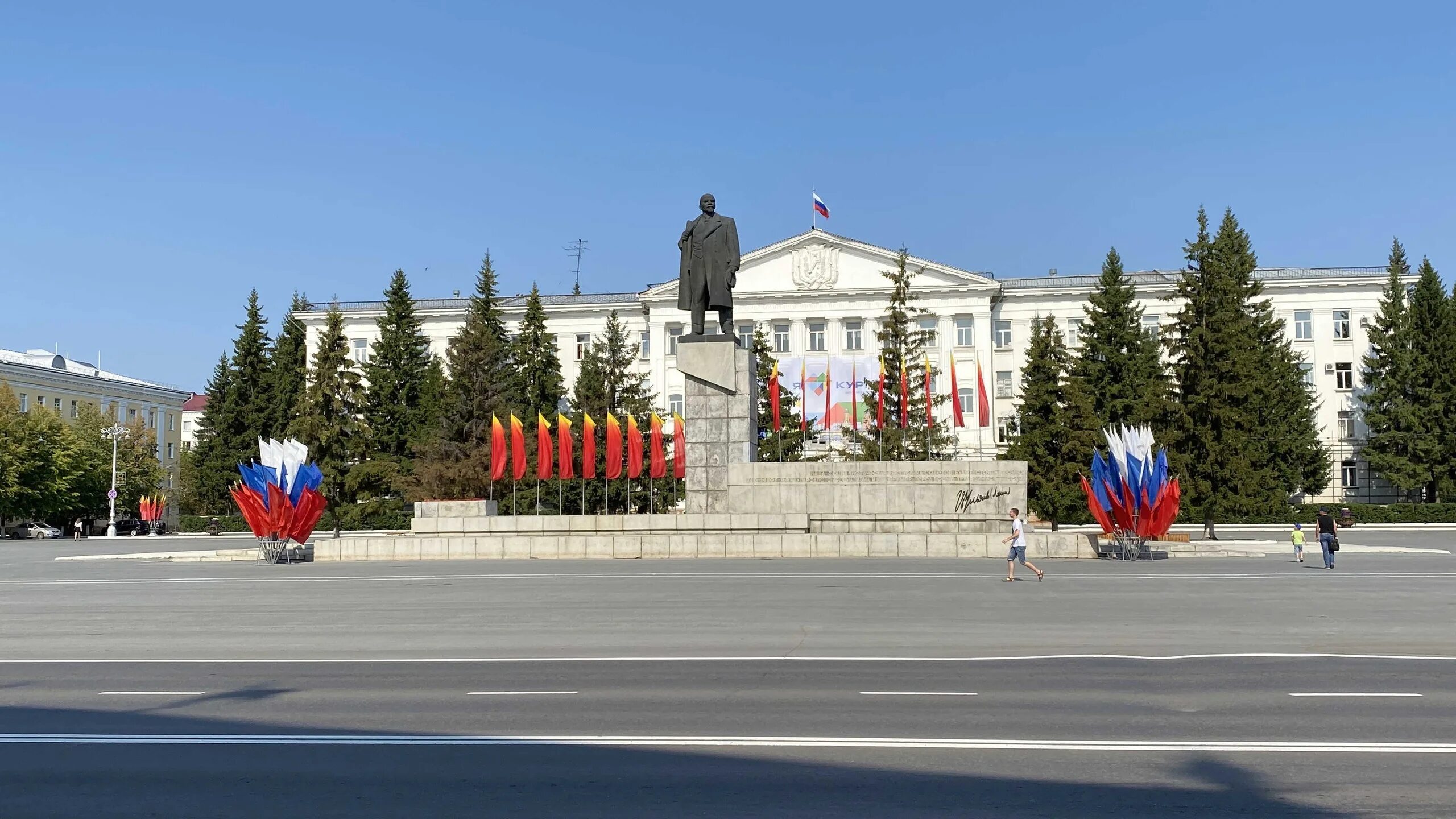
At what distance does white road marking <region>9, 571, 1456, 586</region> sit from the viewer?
2084cm

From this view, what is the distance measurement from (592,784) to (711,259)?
70.8ft

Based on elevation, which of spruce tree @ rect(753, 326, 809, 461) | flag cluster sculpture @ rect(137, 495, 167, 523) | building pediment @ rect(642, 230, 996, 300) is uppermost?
building pediment @ rect(642, 230, 996, 300)

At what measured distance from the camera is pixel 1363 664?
11.1 meters

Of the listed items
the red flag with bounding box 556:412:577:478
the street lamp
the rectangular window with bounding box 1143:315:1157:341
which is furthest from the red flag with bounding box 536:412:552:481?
the rectangular window with bounding box 1143:315:1157:341

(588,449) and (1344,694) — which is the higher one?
(588,449)

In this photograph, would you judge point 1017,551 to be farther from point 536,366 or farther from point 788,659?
point 536,366

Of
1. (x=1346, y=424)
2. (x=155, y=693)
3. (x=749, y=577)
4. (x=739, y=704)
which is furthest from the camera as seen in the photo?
(x=1346, y=424)

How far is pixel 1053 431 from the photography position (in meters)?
52.4

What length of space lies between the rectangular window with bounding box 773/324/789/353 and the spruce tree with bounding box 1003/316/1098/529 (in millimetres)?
24341

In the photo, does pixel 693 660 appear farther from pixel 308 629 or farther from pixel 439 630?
pixel 308 629

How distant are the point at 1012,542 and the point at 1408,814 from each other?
14914 millimetres

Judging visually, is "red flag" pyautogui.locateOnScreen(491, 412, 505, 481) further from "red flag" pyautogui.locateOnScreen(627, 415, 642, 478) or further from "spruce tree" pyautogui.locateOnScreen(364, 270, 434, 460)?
"spruce tree" pyautogui.locateOnScreen(364, 270, 434, 460)

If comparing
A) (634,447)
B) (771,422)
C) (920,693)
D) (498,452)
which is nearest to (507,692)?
(920,693)

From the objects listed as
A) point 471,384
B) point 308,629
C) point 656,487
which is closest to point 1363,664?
point 308,629
